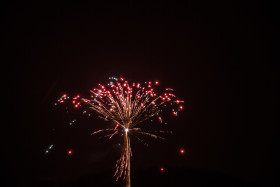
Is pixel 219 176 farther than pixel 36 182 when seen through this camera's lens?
Yes

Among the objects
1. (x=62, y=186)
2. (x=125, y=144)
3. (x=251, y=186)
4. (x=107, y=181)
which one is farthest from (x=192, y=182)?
(x=125, y=144)

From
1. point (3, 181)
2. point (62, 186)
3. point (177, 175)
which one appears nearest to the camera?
point (3, 181)

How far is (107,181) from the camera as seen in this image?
5312 centimetres

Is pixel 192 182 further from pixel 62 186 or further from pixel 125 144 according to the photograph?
pixel 125 144

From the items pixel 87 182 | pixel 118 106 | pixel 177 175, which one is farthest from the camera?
pixel 177 175

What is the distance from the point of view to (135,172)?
5916 cm

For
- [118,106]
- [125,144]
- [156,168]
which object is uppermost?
[156,168]

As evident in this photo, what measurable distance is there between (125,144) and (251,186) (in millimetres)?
47390

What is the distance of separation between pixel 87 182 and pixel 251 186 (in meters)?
35.9

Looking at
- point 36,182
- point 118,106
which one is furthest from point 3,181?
point 118,106

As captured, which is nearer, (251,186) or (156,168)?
(251,186)

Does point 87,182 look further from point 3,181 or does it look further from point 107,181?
point 3,181

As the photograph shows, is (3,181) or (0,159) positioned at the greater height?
(0,159)

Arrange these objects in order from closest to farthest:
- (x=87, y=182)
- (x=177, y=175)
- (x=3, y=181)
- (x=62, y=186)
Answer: (x=3, y=181)
(x=62, y=186)
(x=87, y=182)
(x=177, y=175)
